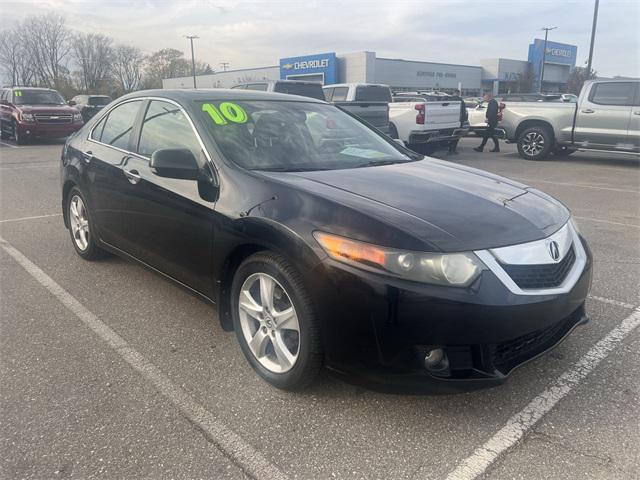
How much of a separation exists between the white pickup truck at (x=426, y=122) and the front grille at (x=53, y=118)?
1061cm

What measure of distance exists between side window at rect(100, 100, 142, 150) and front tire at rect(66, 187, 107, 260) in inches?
25.3

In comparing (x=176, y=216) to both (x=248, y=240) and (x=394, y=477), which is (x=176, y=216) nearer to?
(x=248, y=240)

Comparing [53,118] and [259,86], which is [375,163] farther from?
[53,118]

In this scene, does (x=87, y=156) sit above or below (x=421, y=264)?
above

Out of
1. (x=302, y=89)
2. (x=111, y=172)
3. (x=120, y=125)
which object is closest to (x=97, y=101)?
(x=302, y=89)

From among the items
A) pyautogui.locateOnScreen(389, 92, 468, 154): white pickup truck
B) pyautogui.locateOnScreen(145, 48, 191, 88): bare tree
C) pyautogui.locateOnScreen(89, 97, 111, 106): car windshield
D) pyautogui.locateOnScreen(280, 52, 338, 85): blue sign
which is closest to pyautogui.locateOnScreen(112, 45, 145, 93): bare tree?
pyautogui.locateOnScreen(145, 48, 191, 88): bare tree

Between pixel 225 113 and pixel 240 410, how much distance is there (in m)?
1.93

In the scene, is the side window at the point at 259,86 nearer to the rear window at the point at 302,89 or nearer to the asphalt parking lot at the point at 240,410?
the rear window at the point at 302,89

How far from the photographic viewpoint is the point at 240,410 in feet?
8.59

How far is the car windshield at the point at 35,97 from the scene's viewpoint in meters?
17.1

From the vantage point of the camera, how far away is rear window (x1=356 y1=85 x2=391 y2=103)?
14320 millimetres

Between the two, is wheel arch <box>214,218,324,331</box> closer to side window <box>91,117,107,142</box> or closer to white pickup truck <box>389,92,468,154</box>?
side window <box>91,117,107,142</box>

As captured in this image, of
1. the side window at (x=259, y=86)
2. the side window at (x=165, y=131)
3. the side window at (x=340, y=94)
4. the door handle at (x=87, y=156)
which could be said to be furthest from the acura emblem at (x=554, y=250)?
the side window at (x=340, y=94)

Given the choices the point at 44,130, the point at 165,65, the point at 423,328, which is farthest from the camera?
the point at 165,65
